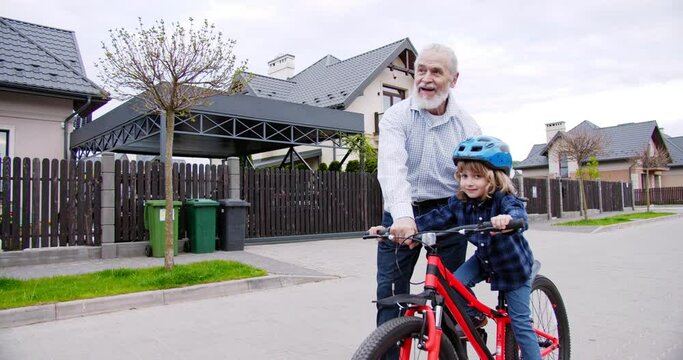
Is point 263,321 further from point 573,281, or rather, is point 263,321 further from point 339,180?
point 339,180

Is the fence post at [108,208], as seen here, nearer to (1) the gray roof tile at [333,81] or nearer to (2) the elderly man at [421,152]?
(2) the elderly man at [421,152]

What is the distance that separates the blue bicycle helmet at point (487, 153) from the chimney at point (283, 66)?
3018cm

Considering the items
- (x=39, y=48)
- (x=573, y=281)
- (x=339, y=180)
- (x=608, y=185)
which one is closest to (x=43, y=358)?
(x=573, y=281)

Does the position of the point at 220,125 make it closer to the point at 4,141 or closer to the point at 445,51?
the point at 4,141

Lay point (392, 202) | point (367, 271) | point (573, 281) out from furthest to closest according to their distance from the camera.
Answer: point (367, 271), point (573, 281), point (392, 202)

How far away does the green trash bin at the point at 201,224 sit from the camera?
9516mm

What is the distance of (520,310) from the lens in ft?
8.39

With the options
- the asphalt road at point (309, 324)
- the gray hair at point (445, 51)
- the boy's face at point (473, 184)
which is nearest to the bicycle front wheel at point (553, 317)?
the asphalt road at point (309, 324)

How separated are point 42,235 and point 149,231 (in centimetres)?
174

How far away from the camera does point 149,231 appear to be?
9242 mm

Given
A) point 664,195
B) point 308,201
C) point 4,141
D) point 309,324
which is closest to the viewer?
point 309,324

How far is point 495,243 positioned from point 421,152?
0.62 meters

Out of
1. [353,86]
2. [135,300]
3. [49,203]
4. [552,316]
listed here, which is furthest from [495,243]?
[353,86]

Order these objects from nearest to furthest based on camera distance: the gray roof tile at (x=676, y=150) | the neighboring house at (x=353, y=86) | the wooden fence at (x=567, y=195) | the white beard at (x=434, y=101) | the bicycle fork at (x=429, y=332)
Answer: the bicycle fork at (x=429, y=332) → the white beard at (x=434, y=101) → the wooden fence at (x=567, y=195) → the neighboring house at (x=353, y=86) → the gray roof tile at (x=676, y=150)
